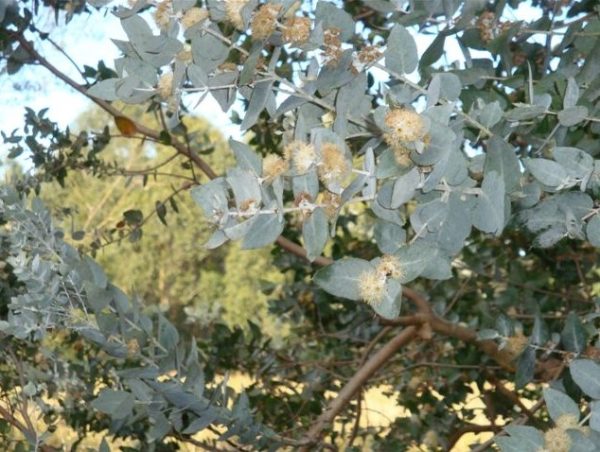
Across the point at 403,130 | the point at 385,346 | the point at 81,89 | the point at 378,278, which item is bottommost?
the point at 385,346

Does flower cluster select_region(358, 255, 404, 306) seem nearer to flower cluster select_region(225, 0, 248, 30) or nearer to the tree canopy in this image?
the tree canopy

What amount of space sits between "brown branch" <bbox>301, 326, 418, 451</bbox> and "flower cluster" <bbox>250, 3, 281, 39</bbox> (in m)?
0.84

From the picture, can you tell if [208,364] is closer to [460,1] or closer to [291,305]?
[291,305]

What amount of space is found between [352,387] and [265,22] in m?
1.06

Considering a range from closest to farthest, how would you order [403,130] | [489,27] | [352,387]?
[403,130] < [489,27] < [352,387]

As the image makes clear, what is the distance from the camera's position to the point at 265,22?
808 millimetres

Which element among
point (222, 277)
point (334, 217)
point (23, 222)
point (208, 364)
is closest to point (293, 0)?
point (334, 217)

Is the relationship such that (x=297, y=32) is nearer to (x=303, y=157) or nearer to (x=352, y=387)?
(x=303, y=157)

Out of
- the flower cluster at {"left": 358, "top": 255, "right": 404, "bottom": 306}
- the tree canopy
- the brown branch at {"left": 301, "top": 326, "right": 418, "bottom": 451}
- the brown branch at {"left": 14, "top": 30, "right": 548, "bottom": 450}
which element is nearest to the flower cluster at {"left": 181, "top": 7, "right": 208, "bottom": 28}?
the tree canopy

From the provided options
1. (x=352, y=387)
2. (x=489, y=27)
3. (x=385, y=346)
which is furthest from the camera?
(x=385, y=346)

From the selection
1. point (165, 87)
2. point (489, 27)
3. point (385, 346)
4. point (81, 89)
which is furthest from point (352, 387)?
point (165, 87)

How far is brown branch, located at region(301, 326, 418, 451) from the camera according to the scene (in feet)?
5.24

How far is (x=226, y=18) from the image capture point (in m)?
0.84

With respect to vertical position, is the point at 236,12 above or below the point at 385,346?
above
